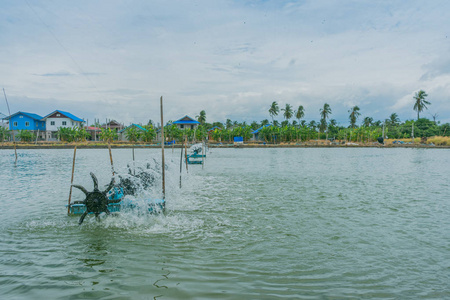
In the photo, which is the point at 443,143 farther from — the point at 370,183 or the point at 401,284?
the point at 401,284

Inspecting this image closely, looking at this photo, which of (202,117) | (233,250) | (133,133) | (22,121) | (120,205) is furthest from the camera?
(202,117)

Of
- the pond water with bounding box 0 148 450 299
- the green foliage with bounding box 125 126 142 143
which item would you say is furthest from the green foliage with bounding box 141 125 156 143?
the pond water with bounding box 0 148 450 299

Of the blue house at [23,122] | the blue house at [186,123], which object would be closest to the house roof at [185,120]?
the blue house at [186,123]

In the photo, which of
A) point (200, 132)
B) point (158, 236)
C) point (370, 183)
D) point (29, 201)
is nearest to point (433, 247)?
point (158, 236)

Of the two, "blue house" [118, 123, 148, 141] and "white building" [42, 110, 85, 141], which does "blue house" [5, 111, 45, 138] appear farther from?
"blue house" [118, 123, 148, 141]

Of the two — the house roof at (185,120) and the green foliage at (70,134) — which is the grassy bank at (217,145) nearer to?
the green foliage at (70,134)

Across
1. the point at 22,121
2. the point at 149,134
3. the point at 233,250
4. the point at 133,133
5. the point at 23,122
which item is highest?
the point at 22,121

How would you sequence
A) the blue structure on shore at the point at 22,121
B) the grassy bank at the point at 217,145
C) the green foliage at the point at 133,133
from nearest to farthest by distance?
1. the grassy bank at the point at 217,145
2. the blue structure on shore at the point at 22,121
3. the green foliage at the point at 133,133

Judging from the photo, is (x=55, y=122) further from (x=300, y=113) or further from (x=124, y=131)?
(x=300, y=113)

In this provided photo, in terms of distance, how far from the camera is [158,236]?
351 inches

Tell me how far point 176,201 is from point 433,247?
937 cm

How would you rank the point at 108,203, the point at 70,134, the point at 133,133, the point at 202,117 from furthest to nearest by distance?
1. the point at 202,117
2. the point at 133,133
3. the point at 70,134
4. the point at 108,203

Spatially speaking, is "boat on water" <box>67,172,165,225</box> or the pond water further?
"boat on water" <box>67,172,165,225</box>

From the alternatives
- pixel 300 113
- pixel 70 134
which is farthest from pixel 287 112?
pixel 70 134
